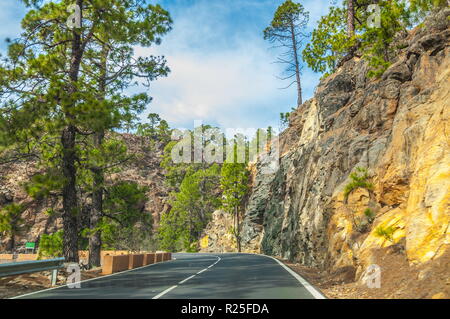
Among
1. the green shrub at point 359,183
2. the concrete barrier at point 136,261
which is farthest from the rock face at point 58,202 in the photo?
the green shrub at point 359,183

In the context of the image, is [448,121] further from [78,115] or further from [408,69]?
[78,115]

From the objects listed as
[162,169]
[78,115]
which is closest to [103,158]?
[78,115]

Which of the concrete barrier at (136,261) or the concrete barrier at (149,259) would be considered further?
the concrete barrier at (149,259)

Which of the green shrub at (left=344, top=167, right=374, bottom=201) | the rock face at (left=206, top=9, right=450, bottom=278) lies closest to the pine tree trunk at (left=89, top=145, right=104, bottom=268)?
the rock face at (left=206, top=9, right=450, bottom=278)

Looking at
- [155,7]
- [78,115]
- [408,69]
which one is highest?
[155,7]

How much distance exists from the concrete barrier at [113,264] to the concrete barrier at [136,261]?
2.12 feet

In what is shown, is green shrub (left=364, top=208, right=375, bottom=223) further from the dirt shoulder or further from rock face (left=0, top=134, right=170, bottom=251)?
rock face (left=0, top=134, right=170, bottom=251)

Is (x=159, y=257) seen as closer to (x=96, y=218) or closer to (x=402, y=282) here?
(x=96, y=218)

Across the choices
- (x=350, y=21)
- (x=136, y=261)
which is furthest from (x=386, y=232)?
(x=350, y=21)

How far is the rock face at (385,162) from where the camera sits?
888 centimetres

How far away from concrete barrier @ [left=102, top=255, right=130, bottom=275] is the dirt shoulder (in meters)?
9.17

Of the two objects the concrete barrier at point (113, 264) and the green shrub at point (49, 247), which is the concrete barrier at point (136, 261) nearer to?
the concrete barrier at point (113, 264)

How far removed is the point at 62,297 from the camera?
878cm
